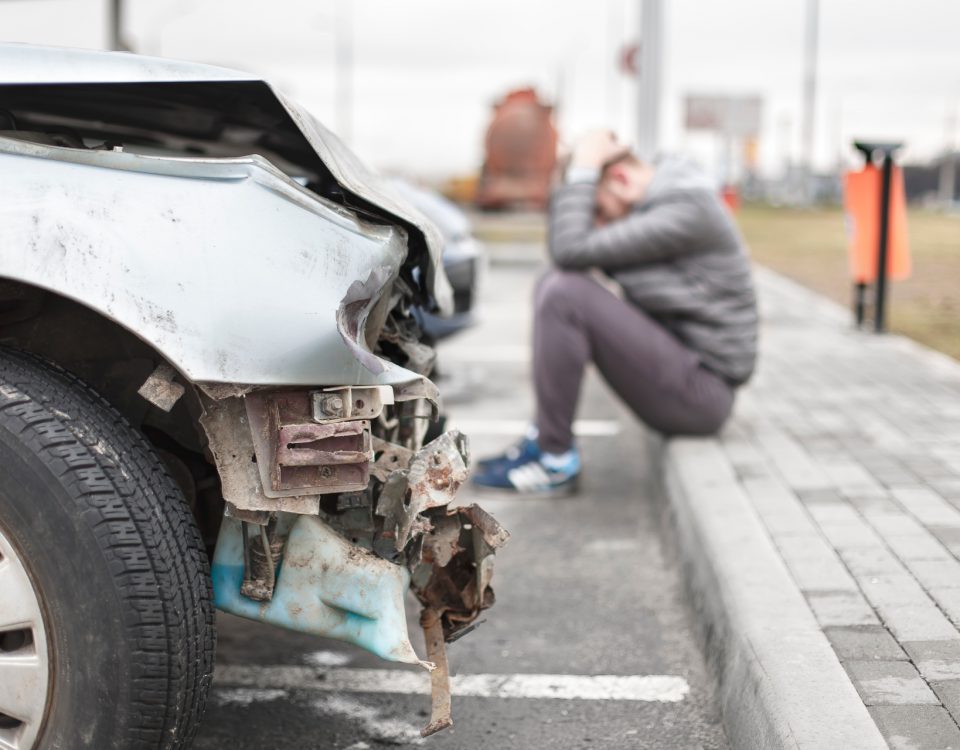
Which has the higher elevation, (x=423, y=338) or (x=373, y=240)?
(x=373, y=240)

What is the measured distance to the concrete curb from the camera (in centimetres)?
222

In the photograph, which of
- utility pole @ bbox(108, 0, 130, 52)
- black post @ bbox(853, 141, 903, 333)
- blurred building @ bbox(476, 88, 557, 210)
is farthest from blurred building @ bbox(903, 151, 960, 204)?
black post @ bbox(853, 141, 903, 333)

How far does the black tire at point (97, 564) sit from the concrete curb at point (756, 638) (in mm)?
1083

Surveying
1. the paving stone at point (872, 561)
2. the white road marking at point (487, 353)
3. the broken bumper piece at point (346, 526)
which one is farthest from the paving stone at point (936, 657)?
the white road marking at point (487, 353)

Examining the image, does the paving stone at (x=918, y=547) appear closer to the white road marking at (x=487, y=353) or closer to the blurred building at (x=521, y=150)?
the white road marking at (x=487, y=353)

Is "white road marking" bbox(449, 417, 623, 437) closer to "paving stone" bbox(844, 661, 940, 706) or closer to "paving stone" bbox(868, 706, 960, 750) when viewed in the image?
"paving stone" bbox(844, 661, 940, 706)

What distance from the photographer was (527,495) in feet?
15.7

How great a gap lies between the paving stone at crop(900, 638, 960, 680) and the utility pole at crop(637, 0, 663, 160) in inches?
331

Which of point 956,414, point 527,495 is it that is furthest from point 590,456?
point 956,414

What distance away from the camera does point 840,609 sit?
9.37ft

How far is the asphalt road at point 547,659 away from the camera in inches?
107

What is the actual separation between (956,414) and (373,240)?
365 cm

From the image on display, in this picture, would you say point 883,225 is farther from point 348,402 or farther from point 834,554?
point 348,402

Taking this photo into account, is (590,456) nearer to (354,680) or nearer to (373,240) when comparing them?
(354,680)
